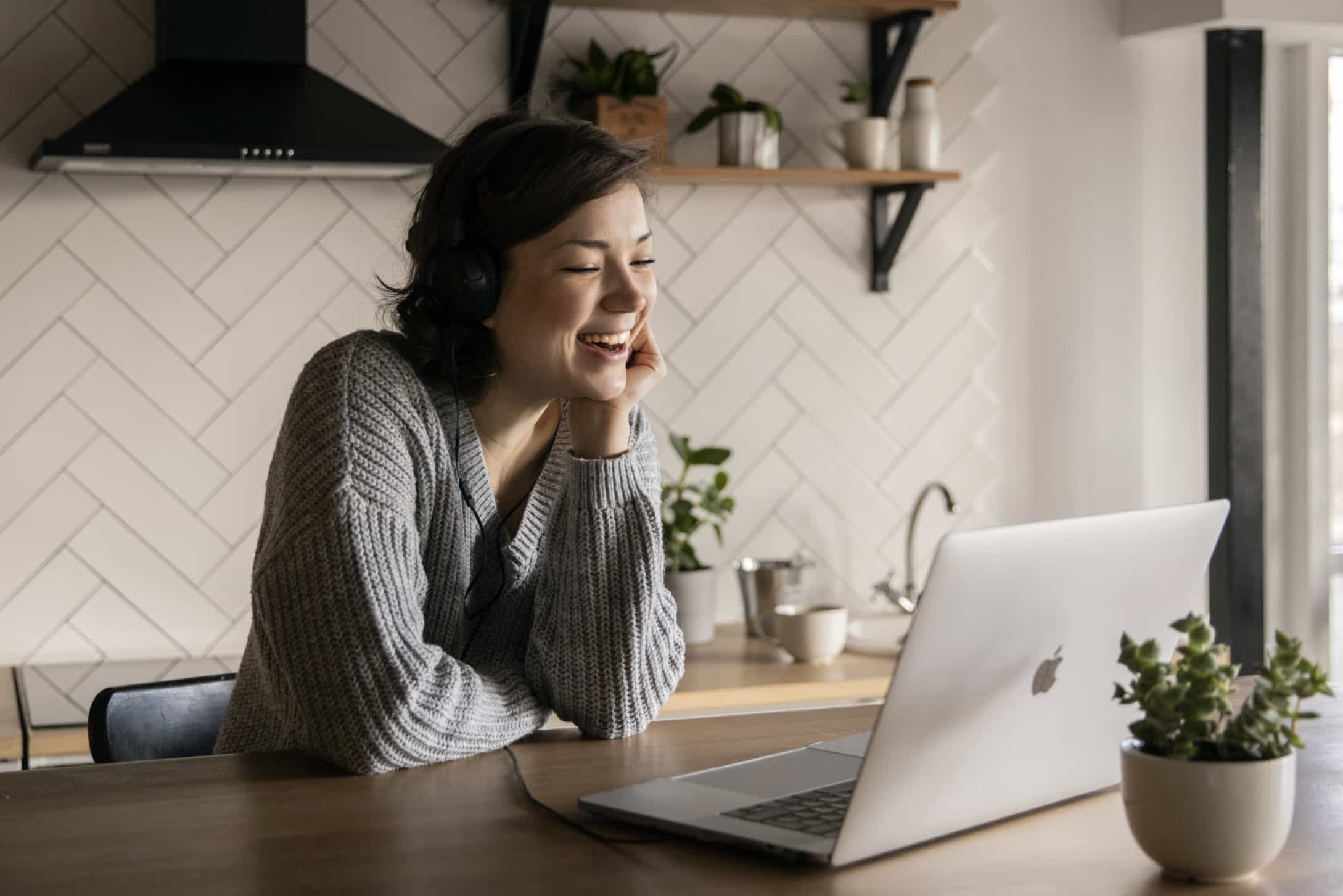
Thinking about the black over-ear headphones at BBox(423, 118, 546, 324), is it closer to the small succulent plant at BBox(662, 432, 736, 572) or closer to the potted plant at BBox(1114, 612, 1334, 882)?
the potted plant at BBox(1114, 612, 1334, 882)

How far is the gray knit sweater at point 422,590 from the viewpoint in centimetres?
130

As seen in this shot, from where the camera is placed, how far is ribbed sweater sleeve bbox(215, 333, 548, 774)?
1.27 metres

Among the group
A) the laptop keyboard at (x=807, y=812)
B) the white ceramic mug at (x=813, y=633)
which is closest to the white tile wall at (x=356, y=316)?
the white ceramic mug at (x=813, y=633)

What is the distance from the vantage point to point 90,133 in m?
2.24

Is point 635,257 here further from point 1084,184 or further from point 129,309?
point 1084,184

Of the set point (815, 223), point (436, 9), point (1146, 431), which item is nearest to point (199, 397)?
point (436, 9)

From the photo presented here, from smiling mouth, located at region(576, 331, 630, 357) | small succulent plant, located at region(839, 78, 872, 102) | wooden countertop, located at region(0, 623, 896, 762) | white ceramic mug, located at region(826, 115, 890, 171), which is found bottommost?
wooden countertop, located at region(0, 623, 896, 762)

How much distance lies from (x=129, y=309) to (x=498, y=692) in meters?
1.53

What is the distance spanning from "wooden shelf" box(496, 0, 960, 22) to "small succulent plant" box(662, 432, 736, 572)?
0.83 meters

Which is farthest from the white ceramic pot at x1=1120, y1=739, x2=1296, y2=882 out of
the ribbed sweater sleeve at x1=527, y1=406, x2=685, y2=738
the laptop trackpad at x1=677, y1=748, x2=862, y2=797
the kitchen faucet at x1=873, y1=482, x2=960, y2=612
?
the kitchen faucet at x1=873, y1=482, x2=960, y2=612

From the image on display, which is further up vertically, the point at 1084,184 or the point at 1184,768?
the point at 1084,184

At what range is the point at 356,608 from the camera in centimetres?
130

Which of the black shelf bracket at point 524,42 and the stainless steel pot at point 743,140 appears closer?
the black shelf bracket at point 524,42

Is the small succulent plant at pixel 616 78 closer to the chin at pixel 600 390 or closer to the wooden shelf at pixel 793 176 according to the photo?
the wooden shelf at pixel 793 176
